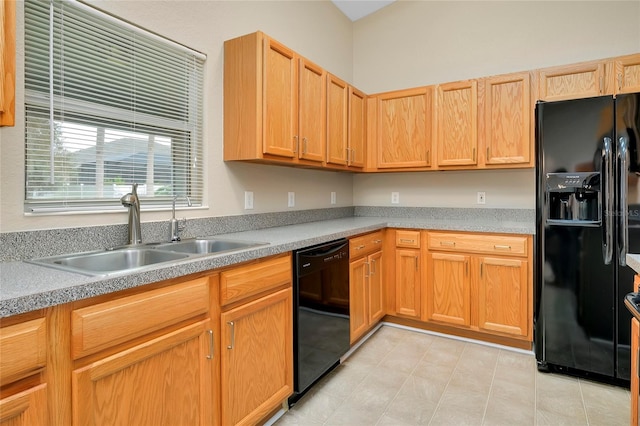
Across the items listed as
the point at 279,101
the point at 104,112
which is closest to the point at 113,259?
the point at 104,112

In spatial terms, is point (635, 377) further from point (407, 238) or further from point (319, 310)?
point (407, 238)

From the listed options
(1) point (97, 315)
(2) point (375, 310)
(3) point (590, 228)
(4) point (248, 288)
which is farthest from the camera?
(2) point (375, 310)

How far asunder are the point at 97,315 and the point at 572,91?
324 centimetres

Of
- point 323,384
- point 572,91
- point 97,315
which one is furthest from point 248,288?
point 572,91

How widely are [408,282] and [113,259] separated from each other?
2.22m

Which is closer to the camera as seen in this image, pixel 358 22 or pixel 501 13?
pixel 501 13

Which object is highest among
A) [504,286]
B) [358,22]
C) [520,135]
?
[358,22]

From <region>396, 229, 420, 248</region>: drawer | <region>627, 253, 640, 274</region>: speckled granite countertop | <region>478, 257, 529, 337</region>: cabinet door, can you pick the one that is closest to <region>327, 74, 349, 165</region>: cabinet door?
<region>396, 229, 420, 248</region>: drawer

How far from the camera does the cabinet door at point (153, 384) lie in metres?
1.08

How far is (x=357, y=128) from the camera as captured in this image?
3.29 meters

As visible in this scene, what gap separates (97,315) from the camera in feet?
3.52

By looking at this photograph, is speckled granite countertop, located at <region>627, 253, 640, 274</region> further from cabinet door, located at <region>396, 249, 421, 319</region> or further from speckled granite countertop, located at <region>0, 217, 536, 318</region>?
cabinet door, located at <region>396, 249, 421, 319</region>

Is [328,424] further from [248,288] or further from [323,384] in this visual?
[248,288]

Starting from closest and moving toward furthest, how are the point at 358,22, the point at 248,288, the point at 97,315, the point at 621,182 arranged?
the point at 97,315 → the point at 248,288 → the point at 621,182 → the point at 358,22
